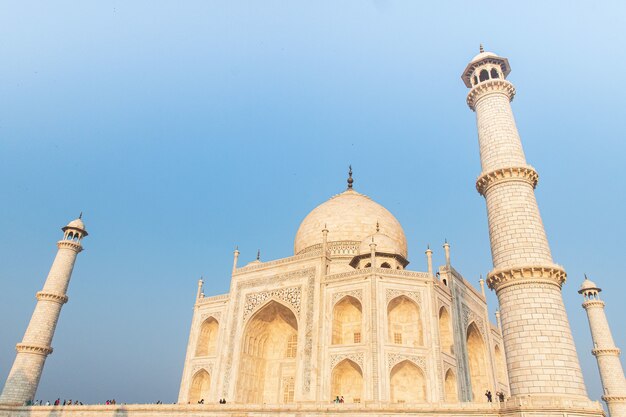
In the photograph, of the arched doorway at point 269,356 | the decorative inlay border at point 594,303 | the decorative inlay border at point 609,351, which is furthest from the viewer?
the decorative inlay border at point 594,303

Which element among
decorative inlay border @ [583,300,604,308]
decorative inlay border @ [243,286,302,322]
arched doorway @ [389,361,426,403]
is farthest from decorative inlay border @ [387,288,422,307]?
decorative inlay border @ [583,300,604,308]

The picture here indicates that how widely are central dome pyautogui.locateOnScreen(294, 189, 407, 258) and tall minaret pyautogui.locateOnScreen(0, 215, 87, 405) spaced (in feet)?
46.1

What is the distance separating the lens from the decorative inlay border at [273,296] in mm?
21156

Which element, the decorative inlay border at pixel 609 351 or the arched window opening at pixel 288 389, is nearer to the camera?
the arched window opening at pixel 288 389

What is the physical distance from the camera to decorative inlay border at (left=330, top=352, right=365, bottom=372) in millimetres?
18188

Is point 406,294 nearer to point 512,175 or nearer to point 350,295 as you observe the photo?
point 350,295

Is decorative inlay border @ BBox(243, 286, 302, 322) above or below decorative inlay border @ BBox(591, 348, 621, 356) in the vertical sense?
above

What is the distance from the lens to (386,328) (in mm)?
18703

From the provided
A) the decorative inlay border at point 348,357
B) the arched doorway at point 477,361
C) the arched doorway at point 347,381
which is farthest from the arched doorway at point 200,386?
the arched doorway at point 477,361

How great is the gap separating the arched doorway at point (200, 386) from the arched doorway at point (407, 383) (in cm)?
1053

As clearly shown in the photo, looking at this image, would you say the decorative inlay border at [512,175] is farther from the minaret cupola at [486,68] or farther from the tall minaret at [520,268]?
the minaret cupola at [486,68]

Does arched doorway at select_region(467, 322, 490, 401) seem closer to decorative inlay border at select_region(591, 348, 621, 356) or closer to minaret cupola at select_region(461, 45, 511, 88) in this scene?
decorative inlay border at select_region(591, 348, 621, 356)

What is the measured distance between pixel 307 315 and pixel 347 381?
3.41 metres

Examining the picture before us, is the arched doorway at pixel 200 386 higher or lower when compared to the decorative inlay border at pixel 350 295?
lower
